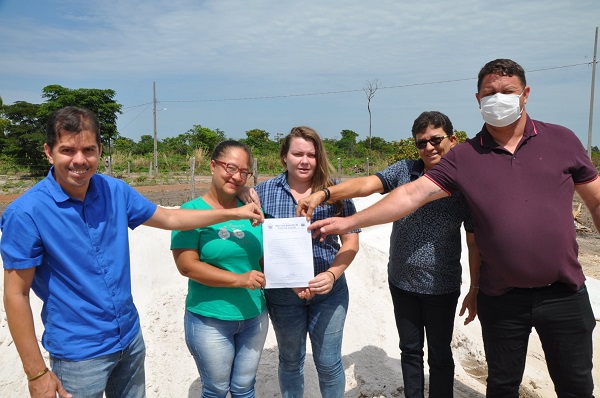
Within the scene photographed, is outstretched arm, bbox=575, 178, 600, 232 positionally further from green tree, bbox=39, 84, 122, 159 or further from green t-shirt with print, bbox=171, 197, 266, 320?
green tree, bbox=39, 84, 122, 159

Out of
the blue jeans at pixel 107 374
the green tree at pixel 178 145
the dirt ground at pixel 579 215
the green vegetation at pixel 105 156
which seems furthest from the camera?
the green tree at pixel 178 145

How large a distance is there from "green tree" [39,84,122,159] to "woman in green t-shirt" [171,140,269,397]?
72.3 feet

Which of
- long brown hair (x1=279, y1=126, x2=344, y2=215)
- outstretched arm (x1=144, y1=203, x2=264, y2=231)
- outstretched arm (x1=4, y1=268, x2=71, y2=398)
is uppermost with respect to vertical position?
long brown hair (x1=279, y1=126, x2=344, y2=215)

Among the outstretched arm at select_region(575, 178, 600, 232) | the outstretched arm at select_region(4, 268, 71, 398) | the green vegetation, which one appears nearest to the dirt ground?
the green vegetation

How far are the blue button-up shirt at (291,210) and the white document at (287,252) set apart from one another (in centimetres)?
20

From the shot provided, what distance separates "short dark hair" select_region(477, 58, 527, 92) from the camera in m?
2.42

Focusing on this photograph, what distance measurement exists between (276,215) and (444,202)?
3.49 ft

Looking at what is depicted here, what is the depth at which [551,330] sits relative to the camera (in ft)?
7.84

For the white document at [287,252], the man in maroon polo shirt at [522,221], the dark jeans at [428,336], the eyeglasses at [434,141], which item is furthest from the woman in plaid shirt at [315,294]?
the eyeglasses at [434,141]

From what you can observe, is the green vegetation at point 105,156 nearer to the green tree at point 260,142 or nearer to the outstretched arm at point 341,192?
the green tree at point 260,142

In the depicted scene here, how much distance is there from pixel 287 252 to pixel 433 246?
3.25 feet

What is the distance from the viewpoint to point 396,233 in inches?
121

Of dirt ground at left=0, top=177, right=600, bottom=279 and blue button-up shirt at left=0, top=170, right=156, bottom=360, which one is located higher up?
blue button-up shirt at left=0, top=170, right=156, bottom=360

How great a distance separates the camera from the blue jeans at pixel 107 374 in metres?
2.00
